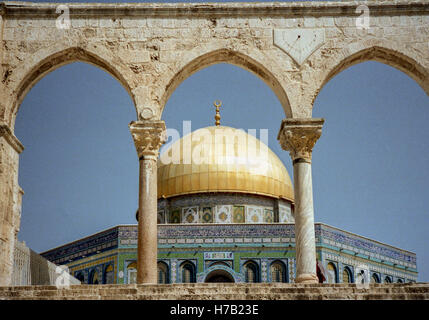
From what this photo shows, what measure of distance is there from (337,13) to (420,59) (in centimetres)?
156

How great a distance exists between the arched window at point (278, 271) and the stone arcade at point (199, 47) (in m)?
14.1

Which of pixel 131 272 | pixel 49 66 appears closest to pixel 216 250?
pixel 131 272

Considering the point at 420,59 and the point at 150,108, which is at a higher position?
the point at 420,59

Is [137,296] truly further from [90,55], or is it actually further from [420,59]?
[420,59]

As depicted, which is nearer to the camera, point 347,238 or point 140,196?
point 140,196

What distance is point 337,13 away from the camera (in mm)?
12586

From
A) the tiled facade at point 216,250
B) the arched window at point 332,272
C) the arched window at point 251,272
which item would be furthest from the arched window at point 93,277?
the arched window at point 332,272

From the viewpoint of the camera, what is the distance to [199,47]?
1241cm

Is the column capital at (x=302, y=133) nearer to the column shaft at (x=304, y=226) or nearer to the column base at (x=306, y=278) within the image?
the column shaft at (x=304, y=226)

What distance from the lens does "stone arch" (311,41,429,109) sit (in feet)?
40.5

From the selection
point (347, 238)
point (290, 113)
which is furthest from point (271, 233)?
point (290, 113)

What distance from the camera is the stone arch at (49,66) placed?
40.3 feet
